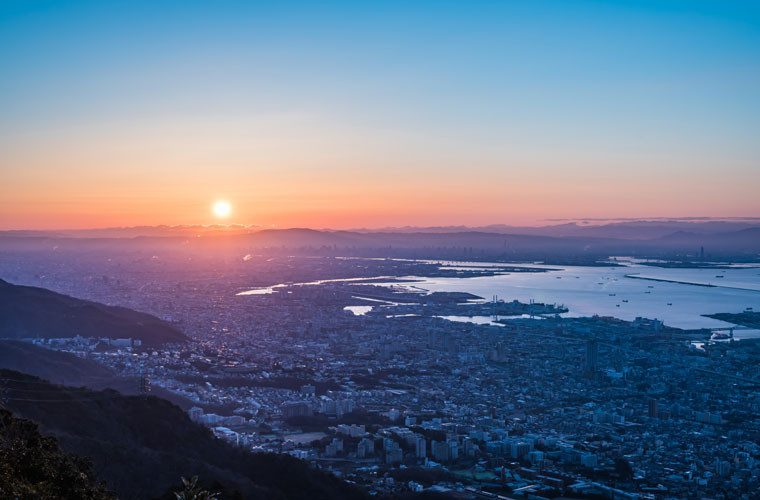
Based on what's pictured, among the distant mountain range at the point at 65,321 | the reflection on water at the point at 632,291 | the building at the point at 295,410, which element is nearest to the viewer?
the building at the point at 295,410

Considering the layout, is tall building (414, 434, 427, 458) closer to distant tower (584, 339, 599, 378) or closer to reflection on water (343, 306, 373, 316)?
distant tower (584, 339, 599, 378)

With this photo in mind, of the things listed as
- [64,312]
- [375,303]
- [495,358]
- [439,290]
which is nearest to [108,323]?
[64,312]

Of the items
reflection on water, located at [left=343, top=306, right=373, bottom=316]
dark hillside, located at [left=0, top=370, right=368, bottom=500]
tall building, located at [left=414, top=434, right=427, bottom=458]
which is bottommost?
tall building, located at [left=414, top=434, right=427, bottom=458]

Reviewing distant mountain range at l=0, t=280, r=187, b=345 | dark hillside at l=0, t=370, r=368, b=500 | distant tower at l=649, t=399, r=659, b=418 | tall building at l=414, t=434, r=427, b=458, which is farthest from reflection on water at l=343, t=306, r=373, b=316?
dark hillside at l=0, t=370, r=368, b=500

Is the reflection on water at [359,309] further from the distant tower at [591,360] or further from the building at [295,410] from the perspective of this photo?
the building at [295,410]

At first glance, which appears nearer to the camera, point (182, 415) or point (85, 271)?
point (182, 415)

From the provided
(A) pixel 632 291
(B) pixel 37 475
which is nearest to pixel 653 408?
(B) pixel 37 475

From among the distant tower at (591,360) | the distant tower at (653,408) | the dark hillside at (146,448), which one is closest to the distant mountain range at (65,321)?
the dark hillside at (146,448)

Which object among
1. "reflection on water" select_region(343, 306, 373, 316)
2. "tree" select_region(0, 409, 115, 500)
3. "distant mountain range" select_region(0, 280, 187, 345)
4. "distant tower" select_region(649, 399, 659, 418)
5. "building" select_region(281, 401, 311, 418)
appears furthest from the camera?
"reflection on water" select_region(343, 306, 373, 316)

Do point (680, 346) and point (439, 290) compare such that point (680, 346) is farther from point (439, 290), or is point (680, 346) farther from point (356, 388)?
point (439, 290)
